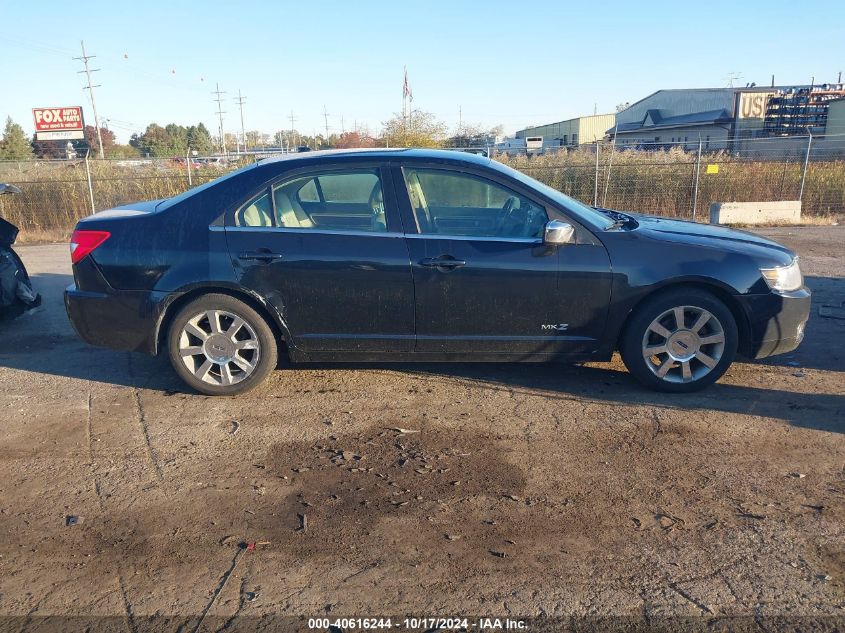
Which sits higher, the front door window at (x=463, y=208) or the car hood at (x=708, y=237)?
the front door window at (x=463, y=208)

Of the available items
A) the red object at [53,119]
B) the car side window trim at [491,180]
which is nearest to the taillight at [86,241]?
the car side window trim at [491,180]

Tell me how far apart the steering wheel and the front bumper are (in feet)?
5.55

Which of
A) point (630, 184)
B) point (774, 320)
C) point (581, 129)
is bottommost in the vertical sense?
point (774, 320)

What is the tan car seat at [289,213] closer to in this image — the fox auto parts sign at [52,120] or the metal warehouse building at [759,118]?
the fox auto parts sign at [52,120]

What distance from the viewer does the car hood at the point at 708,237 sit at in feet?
15.7

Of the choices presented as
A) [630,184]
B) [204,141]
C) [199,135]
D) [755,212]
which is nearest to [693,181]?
[630,184]

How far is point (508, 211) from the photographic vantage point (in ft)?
15.9

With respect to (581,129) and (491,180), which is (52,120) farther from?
(491,180)

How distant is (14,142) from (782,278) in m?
52.0

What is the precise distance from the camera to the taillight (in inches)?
190

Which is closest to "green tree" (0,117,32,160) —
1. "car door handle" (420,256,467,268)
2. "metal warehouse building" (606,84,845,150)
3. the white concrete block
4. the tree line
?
the tree line

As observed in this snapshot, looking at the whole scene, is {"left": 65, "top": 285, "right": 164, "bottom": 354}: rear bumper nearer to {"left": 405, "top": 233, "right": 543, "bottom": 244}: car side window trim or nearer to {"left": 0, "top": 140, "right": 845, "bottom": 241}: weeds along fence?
{"left": 405, "top": 233, "right": 543, "bottom": 244}: car side window trim

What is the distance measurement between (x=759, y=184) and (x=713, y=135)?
27.7 meters

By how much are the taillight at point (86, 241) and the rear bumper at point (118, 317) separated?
0.91ft
